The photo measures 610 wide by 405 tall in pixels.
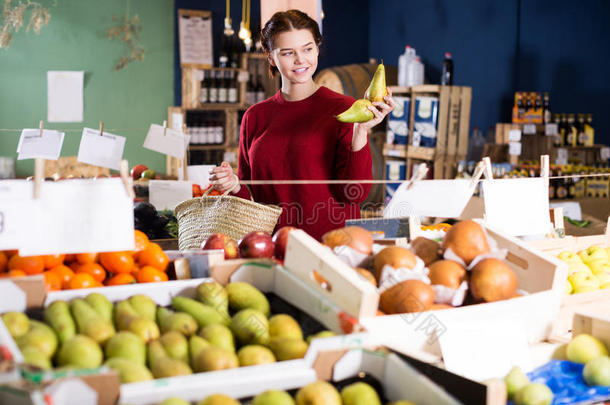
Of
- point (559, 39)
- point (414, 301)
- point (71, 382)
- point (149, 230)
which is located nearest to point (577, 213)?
point (559, 39)

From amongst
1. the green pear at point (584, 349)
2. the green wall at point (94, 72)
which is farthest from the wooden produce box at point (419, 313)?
the green wall at point (94, 72)

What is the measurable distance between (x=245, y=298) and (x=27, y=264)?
54 cm

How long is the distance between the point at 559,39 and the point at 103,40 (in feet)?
14.5

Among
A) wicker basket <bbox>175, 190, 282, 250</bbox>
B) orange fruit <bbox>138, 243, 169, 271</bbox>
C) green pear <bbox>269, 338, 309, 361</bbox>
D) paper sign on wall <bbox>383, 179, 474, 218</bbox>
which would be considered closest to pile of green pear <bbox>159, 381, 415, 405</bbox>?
green pear <bbox>269, 338, 309, 361</bbox>

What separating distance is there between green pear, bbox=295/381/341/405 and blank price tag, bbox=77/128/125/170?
2.01 metres

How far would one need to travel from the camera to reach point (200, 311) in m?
1.20

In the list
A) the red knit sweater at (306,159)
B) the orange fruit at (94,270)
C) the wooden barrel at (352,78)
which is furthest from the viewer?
the wooden barrel at (352,78)

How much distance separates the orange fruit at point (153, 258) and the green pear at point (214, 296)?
0.80ft

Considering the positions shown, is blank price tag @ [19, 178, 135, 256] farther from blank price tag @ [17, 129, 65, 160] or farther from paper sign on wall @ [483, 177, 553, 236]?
blank price tag @ [17, 129, 65, 160]

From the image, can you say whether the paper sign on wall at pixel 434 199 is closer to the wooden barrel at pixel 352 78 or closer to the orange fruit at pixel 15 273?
the orange fruit at pixel 15 273

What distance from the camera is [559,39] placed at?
4543 millimetres

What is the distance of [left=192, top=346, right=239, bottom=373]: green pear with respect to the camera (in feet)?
3.28

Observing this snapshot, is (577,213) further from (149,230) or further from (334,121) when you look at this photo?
(149,230)

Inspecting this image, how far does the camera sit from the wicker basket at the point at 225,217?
1.99 metres
